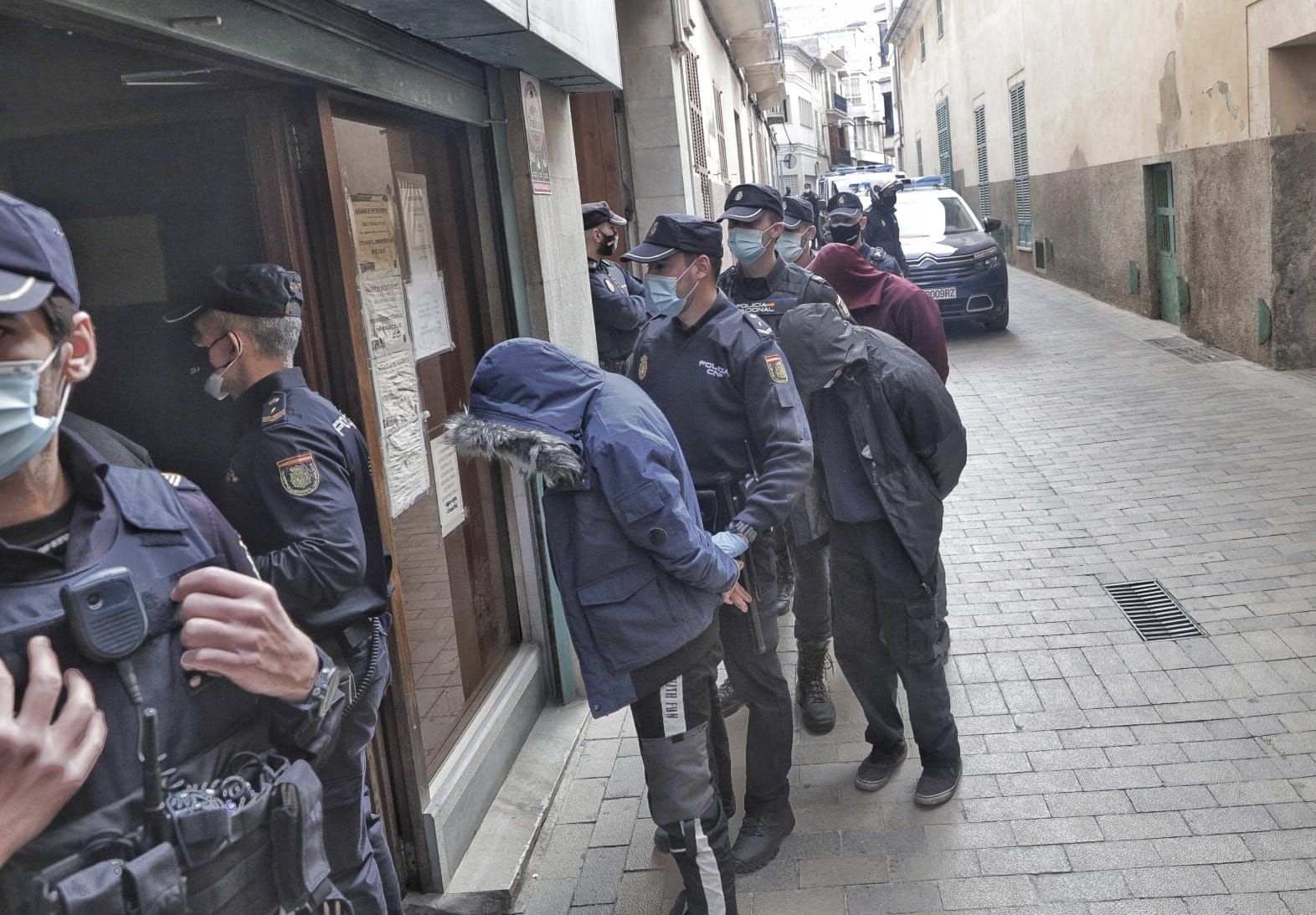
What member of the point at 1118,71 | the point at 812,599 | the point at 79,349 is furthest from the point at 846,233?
the point at 1118,71

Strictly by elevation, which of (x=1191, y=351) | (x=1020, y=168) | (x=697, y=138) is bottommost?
(x=1191, y=351)

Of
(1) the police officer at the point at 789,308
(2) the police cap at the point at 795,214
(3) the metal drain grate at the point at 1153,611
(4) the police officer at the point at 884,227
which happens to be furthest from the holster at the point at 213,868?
(4) the police officer at the point at 884,227

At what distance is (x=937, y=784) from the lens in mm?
4227

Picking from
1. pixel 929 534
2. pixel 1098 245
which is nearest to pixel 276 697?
pixel 929 534

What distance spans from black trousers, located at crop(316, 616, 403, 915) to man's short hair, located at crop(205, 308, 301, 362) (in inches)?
30.3

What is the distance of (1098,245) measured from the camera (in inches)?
666

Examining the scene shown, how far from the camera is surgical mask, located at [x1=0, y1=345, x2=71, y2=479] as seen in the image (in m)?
1.60

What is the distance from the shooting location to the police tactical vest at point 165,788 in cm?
162

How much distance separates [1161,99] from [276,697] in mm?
13643

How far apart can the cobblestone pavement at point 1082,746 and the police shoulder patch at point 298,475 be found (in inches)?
67.0

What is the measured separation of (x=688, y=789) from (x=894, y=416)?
4.93ft

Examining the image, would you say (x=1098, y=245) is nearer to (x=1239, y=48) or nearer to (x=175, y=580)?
(x=1239, y=48)

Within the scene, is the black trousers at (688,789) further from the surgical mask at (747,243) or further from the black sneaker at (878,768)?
the surgical mask at (747,243)

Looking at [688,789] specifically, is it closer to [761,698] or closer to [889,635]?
[761,698]
